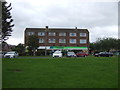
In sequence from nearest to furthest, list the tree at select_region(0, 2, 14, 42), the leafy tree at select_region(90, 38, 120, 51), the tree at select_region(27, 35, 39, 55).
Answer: the tree at select_region(0, 2, 14, 42)
the tree at select_region(27, 35, 39, 55)
the leafy tree at select_region(90, 38, 120, 51)

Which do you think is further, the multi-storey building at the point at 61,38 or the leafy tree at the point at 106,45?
the leafy tree at the point at 106,45

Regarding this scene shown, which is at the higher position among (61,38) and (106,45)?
(61,38)

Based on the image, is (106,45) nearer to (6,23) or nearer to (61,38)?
(61,38)

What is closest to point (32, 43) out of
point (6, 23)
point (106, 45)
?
point (6, 23)

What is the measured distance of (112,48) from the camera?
4311 inches

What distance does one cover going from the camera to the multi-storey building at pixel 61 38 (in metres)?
89.6

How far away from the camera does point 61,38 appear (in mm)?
91062

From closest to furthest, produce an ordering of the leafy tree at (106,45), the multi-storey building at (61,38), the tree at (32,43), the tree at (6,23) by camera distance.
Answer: the tree at (6,23), the tree at (32,43), the multi-storey building at (61,38), the leafy tree at (106,45)

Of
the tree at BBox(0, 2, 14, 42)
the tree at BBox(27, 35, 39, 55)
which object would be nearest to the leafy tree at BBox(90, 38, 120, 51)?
the tree at BBox(27, 35, 39, 55)

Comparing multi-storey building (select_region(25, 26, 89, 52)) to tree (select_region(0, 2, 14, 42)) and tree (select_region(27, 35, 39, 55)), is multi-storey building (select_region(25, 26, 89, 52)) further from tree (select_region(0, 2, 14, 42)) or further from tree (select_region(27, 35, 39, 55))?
tree (select_region(0, 2, 14, 42))

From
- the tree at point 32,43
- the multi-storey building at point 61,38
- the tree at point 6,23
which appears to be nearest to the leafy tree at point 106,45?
the multi-storey building at point 61,38

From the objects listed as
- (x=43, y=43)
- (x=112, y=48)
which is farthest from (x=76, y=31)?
(x=112, y=48)

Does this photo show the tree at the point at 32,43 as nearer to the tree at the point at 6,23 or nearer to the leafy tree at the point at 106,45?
the tree at the point at 6,23

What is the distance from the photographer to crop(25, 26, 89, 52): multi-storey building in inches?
3529
